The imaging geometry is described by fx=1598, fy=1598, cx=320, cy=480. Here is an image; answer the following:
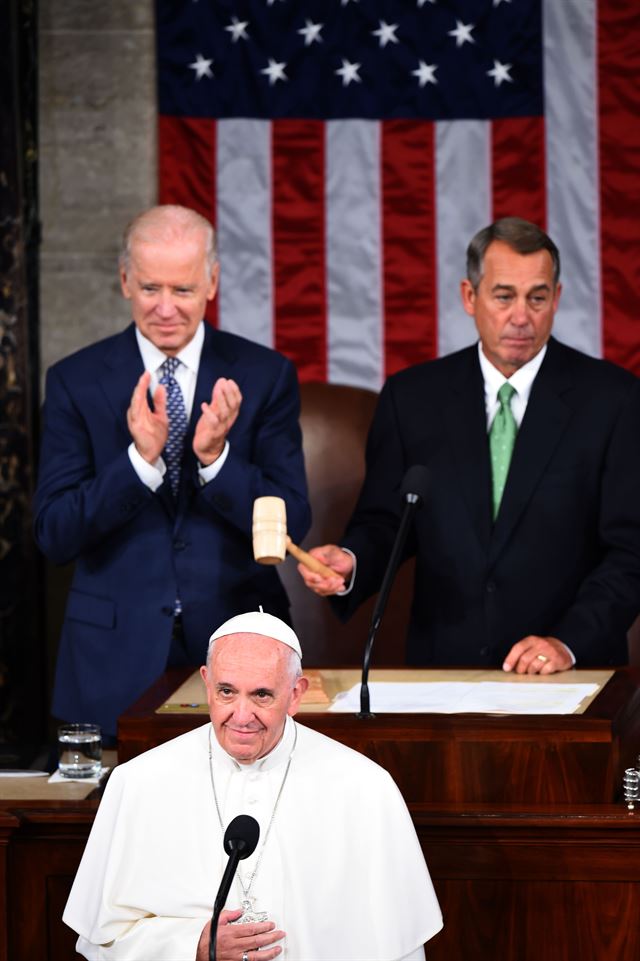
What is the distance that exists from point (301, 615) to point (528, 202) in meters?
1.95

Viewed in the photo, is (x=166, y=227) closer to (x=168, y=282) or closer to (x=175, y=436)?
(x=168, y=282)

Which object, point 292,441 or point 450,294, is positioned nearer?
point 292,441

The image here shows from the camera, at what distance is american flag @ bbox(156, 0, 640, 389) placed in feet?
21.0

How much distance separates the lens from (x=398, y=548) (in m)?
3.39

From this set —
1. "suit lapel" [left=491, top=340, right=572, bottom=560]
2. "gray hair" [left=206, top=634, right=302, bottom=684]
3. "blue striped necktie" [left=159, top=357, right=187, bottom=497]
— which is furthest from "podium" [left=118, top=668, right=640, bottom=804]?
"blue striped necktie" [left=159, top=357, right=187, bottom=497]

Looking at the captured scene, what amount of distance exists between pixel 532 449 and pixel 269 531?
1.02 meters

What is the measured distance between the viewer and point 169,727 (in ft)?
10.8

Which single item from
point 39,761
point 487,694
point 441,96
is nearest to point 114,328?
point 441,96

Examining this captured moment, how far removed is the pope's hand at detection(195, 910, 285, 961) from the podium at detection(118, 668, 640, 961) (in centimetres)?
57

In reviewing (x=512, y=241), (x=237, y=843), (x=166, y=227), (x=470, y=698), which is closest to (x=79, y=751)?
(x=470, y=698)

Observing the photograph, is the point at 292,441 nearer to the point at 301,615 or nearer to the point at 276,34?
the point at 301,615

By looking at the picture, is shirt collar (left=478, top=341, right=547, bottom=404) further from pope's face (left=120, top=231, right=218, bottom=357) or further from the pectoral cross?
the pectoral cross

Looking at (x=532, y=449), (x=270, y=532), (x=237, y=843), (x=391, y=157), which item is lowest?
(x=237, y=843)

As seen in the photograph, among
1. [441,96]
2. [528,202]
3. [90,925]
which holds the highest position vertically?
[441,96]
